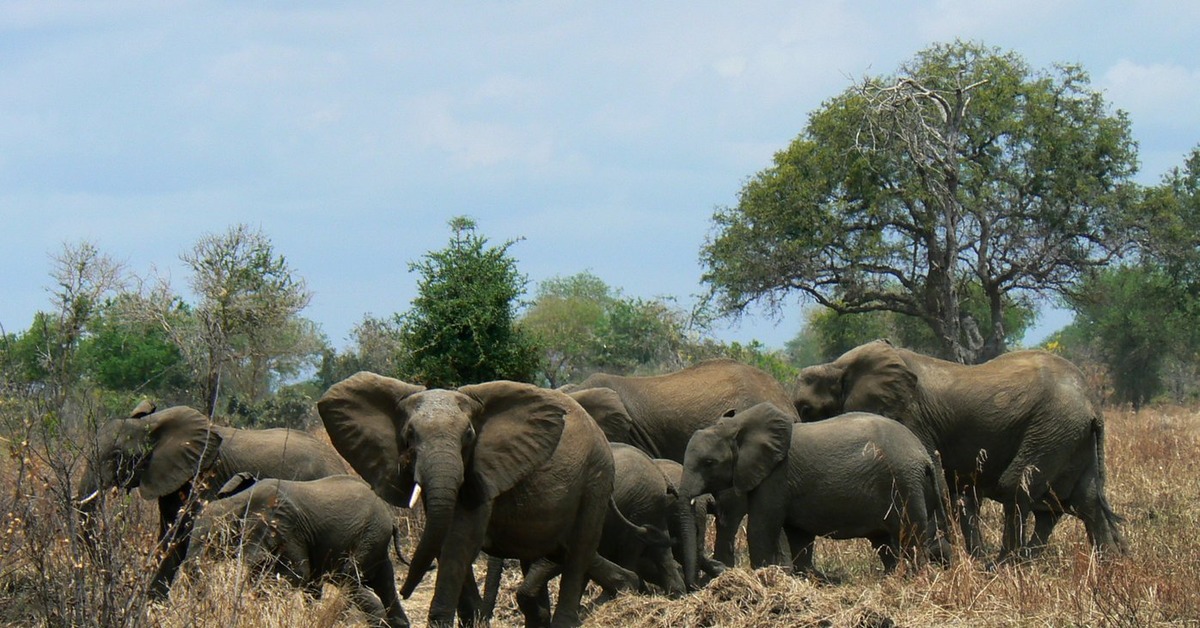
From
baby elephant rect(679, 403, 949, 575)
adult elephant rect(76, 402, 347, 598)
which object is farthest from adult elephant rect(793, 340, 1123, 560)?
adult elephant rect(76, 402, 347, 598)

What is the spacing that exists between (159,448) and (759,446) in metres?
4.87

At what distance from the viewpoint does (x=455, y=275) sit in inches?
781

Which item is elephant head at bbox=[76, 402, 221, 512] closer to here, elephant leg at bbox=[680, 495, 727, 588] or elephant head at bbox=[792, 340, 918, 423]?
elephant leg at bbox=[680, 495, 727, 588]

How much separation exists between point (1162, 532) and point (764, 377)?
3813 mm

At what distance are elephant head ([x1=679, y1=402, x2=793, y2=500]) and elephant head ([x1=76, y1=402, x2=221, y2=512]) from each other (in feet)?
12.8

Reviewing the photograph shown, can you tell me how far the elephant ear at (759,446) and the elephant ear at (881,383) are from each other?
2600 mm

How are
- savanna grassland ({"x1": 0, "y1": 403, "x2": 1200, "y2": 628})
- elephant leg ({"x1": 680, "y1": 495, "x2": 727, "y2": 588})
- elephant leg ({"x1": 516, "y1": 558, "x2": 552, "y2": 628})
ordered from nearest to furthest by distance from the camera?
1. savanna grassland ({"x1": 0, "y1": 403, "x2": 1200, "y2": 628})
2. elephant leg ({"x1": 516, "y1": 558, "x2": 552, "y2": 628})
3. elephant leg ({"x1": 680, "y1": 495, "x2": 727, "y2": 588})

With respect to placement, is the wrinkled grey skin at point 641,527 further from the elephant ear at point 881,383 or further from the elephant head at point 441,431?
the elephant ear at point 881,383

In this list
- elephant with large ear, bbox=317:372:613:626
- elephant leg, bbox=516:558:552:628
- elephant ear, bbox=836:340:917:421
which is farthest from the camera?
elephant ear, bbox=836:340:917:421

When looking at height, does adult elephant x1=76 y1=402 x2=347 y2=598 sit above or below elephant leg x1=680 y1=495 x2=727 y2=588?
above

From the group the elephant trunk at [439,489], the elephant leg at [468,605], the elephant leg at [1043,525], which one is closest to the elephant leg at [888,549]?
the elephant leg at [1043,525]

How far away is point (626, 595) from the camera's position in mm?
10797

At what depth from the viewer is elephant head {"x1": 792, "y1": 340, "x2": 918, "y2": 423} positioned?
1397 cm

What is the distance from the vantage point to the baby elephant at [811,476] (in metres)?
11.5
